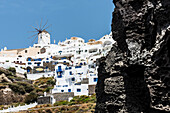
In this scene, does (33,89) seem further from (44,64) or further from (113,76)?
(113,76)

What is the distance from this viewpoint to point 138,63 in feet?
25.8

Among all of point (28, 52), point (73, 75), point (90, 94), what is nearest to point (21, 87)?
point (73, 75)

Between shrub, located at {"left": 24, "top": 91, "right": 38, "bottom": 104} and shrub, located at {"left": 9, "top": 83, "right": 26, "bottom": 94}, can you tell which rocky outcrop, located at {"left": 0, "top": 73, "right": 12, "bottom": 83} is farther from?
shrub, located at {"left": 24, "top": 91, "right": 38, "bottom": 104}

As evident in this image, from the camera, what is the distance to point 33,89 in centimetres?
5638

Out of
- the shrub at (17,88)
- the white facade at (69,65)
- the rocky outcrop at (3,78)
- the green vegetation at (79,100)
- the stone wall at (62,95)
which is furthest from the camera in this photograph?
the rocky outcrop at (3,78)

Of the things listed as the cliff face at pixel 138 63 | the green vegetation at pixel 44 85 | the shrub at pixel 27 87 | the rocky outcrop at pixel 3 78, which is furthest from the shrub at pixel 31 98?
the cliff face at pixel 138 63

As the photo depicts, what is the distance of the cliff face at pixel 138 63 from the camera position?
673 centimetres

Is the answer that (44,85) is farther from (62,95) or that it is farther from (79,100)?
(79,100)

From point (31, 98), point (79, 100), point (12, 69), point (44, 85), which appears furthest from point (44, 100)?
point (12, 69)

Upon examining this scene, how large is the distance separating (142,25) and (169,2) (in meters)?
1.67

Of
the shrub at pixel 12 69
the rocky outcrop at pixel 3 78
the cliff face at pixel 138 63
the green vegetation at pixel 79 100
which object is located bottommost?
the green vegetation at pixel 79 100

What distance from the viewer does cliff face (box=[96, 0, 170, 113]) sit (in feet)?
22.1

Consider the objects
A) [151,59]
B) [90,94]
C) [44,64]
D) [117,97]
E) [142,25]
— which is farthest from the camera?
[44,64]

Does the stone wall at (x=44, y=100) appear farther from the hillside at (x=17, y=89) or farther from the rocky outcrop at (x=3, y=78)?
the rocky outcrop at (x=3, y=78)
